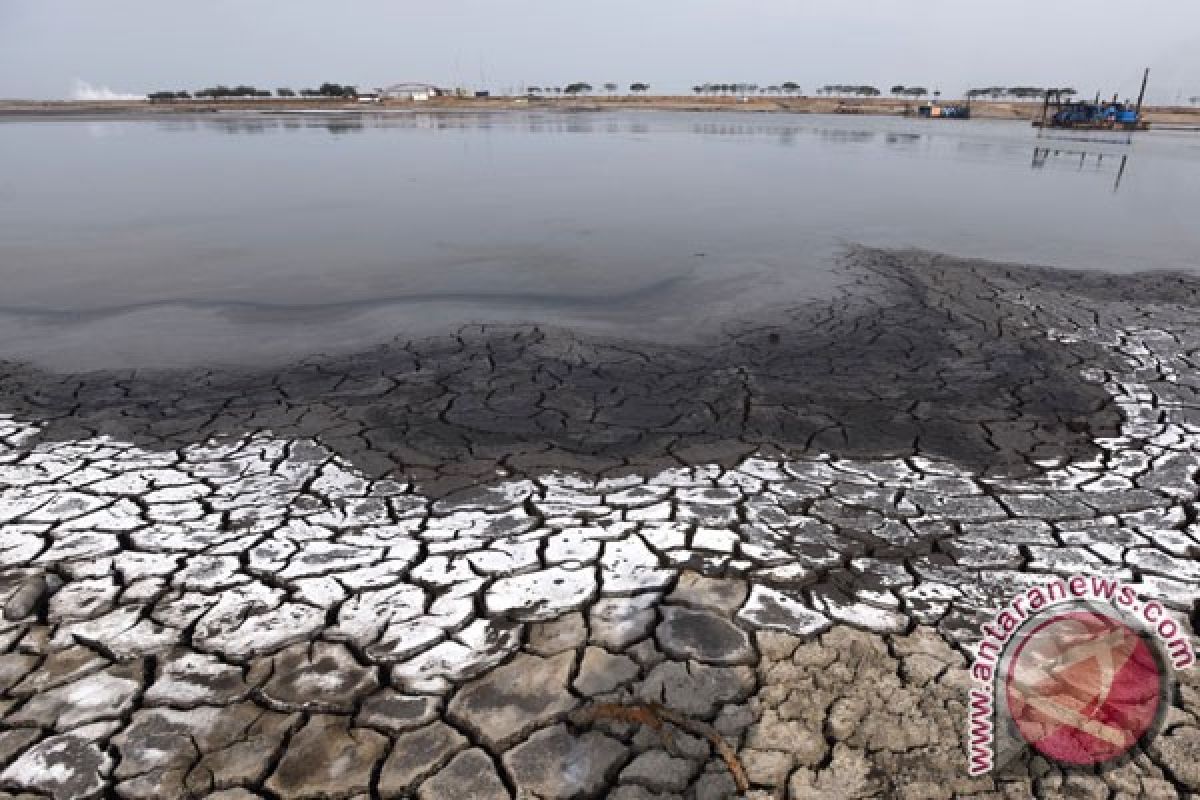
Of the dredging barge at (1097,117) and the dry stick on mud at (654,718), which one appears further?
the dredging barge at (1097,117)

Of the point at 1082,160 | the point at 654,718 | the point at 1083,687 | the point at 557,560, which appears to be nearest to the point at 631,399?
the point at 557,560

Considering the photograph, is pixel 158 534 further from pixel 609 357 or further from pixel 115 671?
pixel 609 357

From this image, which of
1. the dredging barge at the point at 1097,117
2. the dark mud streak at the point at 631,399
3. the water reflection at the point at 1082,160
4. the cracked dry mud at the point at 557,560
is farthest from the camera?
the dredging barge at the point at 1097,117

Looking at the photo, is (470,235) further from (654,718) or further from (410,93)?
(410,93)

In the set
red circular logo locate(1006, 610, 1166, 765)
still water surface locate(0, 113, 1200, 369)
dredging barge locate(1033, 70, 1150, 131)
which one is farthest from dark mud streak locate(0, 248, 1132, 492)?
dredging barge locate(1033, 70, 1150, 131)

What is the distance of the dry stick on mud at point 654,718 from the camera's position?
225 centimetres

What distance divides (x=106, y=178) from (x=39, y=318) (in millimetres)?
12435

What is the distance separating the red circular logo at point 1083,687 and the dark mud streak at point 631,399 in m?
1.46

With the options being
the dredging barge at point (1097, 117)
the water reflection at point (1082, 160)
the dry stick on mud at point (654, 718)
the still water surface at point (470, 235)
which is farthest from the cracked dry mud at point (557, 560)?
the dredging barge at point (1097, 117)

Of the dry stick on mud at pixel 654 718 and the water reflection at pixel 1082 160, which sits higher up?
the water reflection at pixel 1082 160

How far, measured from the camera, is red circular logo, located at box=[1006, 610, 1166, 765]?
224 cm

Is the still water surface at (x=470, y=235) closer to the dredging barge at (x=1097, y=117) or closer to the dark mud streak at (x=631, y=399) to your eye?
the dark mud streak at (x=631, y=399)

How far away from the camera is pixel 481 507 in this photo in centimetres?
362

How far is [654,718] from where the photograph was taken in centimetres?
234
